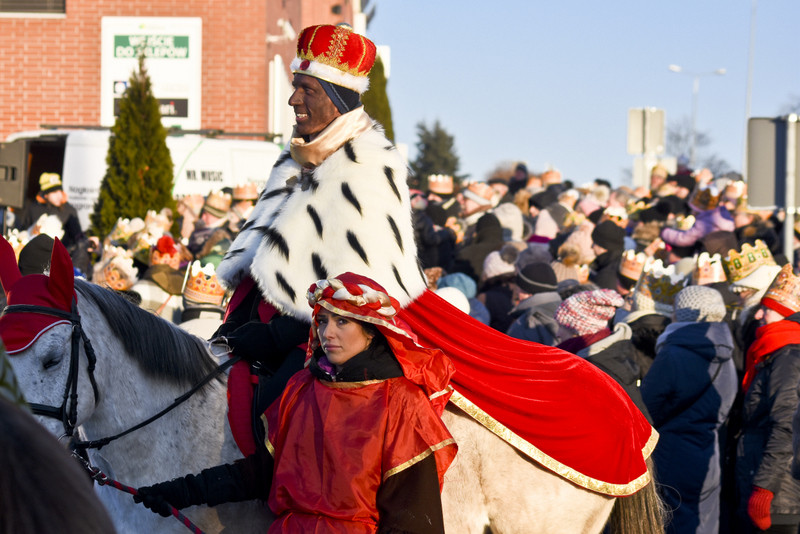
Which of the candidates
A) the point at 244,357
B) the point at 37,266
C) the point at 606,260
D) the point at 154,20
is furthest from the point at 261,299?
the point at 154,20

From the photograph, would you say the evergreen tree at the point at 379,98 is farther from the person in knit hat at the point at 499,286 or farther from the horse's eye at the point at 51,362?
the horse's eye at the point at 51,362

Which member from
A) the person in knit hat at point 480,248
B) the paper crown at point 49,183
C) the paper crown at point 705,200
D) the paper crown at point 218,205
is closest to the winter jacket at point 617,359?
the person in knit hat at point 480,248

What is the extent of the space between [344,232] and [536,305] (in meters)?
4.09

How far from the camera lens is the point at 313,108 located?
430 cm

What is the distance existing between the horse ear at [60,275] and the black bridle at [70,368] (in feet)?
Answer: 0.17

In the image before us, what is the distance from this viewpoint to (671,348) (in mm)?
6344

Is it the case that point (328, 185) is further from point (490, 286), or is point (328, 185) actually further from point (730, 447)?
point (490, 286)

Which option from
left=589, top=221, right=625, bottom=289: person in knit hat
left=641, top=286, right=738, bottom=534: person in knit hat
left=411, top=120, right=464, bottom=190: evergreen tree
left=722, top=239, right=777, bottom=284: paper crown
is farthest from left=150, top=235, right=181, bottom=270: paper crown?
left=411, top=120, right=464, bottom=190: evergreen tree

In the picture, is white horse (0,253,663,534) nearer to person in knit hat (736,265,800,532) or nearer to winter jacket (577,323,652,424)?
winter jacket (577,323,652,424)

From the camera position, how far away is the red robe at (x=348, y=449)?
11.2 feet

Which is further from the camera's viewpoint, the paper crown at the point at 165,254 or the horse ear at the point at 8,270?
the paper crown at the point at 165,254

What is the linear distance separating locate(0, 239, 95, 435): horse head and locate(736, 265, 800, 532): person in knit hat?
13.1 ft

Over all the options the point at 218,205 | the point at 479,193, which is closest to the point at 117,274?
the point at 218,205

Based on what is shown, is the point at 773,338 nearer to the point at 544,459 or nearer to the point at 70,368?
the point at 544,459
